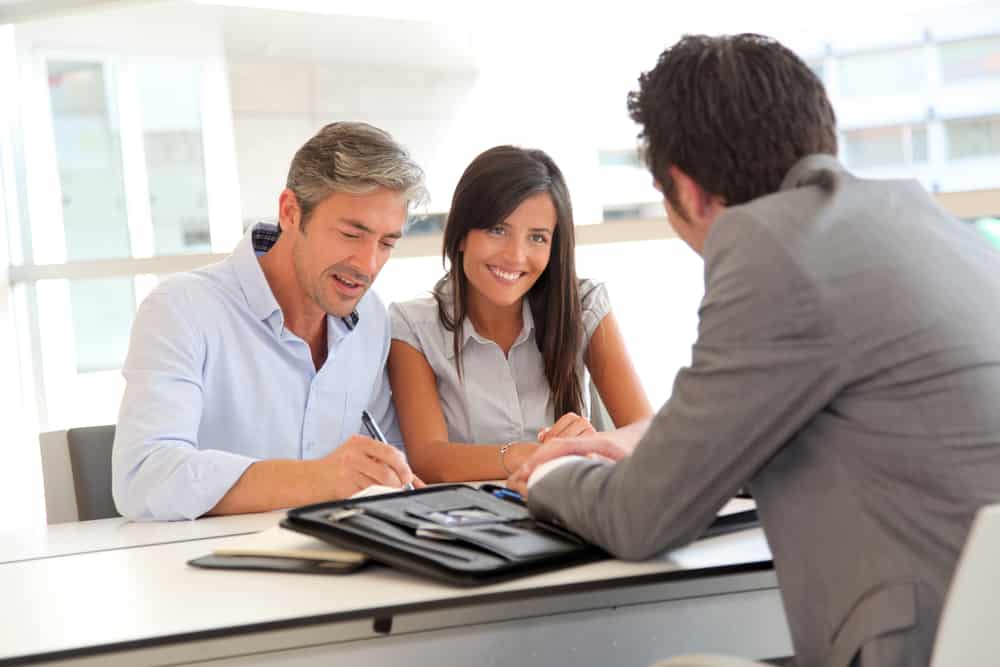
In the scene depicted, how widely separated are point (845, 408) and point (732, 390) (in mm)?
118

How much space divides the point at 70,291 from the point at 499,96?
1.89 metres

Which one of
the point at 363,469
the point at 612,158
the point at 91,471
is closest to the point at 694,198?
the point at 363,469

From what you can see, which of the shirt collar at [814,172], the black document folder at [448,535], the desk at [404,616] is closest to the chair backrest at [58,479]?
the desk at [404,616]

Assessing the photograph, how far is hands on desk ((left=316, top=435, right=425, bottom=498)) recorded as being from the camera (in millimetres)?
1861

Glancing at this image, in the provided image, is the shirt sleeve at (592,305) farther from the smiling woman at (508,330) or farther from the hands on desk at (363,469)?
the hands on desk at (363,469)

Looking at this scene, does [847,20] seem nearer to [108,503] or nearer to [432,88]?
[432,88]

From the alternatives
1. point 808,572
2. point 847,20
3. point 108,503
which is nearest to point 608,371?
point 108,503

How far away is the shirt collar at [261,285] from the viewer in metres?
2.32

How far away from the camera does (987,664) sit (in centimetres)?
101

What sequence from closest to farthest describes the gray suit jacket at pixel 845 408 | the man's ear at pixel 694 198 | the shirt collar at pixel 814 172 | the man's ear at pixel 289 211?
the gray suit jacket at pixel 845 408 → the shirt collar at pixel 814 172 → the man's ear at pixel 694 198 → the man's ear at pixel 289 211

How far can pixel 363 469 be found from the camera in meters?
1.87

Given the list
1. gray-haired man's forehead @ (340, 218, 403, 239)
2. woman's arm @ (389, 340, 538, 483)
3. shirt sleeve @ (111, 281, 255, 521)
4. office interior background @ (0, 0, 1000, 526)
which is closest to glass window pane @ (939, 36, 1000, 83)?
office interior background @ (0, 0, 1000, 526)

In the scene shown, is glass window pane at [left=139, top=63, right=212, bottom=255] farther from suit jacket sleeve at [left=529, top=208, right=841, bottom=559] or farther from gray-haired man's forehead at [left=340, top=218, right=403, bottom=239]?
suit jacket sleeve at [left=529, top=208, right=841, bottom=559]

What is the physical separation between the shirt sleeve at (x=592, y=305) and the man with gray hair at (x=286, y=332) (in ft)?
1.51
